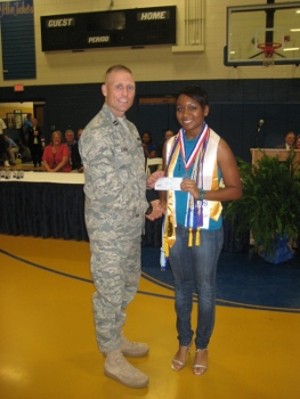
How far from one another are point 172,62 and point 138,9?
1.47 metres

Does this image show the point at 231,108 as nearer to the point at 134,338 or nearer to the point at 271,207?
the point at 271,207

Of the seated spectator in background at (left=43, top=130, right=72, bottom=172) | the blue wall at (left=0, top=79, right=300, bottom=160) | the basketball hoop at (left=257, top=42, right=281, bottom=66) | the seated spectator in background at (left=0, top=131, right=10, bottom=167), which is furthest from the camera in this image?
the seated spectator in background at (left=0, top=131, right=10, bottom=167)

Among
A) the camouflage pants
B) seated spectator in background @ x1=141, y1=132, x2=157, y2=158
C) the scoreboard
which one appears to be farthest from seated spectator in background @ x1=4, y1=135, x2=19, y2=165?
the camouflage pants

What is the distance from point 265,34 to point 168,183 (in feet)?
25.5

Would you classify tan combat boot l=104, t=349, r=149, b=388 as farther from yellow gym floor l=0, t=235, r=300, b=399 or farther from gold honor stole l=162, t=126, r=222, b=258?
gold honor stole l=162, t=126, r=222, b=258

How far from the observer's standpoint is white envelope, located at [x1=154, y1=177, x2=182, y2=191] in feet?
7.30

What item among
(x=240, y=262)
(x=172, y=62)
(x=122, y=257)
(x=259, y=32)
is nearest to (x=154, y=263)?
(x=240, y=262)

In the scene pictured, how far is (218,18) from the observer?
1023 centimetres

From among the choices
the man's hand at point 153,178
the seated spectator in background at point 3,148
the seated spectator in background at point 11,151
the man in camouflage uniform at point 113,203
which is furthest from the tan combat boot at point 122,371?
the seated spectator in background at point 11,151

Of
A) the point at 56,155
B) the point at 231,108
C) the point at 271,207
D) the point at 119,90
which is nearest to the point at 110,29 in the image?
the point at 231,108

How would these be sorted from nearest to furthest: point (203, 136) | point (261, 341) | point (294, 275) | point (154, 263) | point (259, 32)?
point (203, 136) < point (261, 341) < point (294, 275) < point (154, 263) < point (259, 32)

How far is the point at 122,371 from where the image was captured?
2.38 metres

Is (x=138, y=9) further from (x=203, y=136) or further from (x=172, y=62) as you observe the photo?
(x=203, y=136)

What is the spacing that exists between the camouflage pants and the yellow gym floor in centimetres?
28
